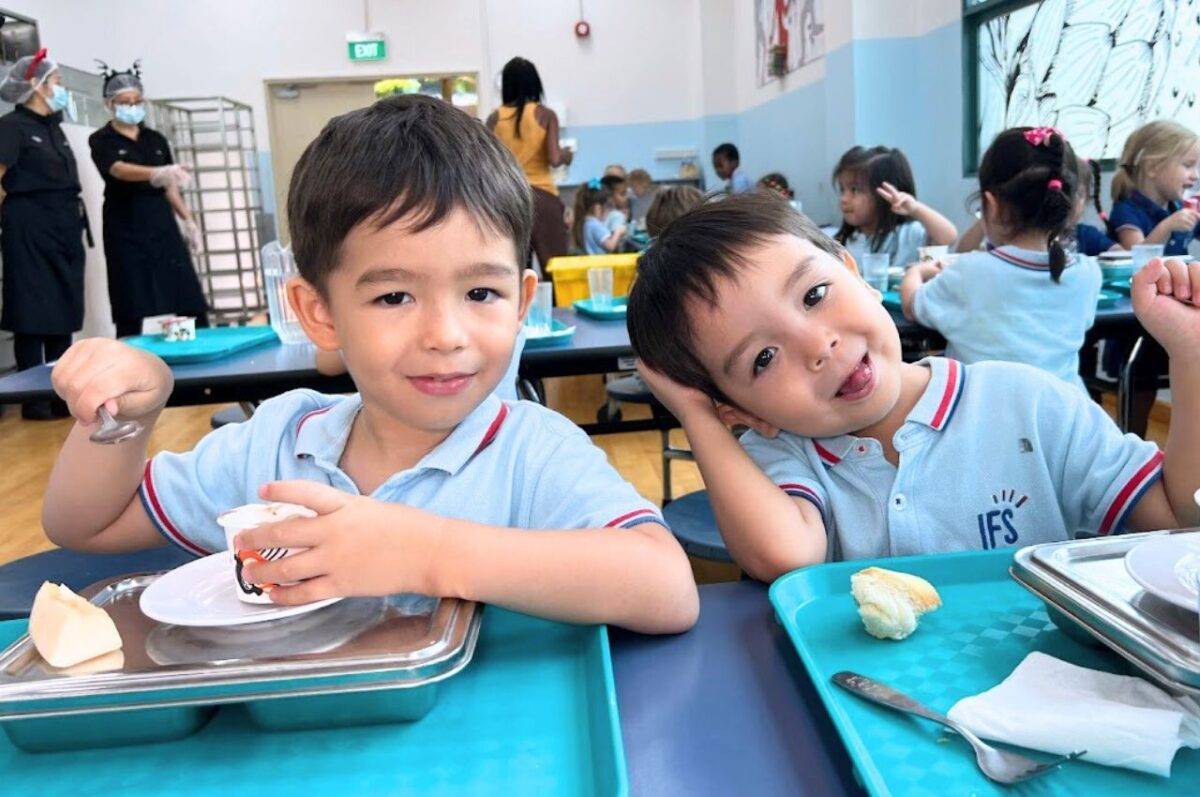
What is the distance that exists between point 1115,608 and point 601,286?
6.63 feet

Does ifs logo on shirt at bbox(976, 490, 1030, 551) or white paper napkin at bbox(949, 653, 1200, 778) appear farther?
ifs logo on shirt at bbox(976, 490, 1030, 551)

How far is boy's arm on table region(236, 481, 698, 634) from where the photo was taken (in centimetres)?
64

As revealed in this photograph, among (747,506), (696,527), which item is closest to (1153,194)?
(696,527)

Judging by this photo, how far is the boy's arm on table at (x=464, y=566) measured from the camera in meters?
0.64

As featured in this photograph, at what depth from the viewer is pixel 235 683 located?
0.53 meters

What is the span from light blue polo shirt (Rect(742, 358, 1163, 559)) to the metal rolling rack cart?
8015mm

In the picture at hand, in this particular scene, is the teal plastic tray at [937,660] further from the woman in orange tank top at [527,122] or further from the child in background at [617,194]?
the child in background at [617,194]

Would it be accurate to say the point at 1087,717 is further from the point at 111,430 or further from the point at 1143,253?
the point at 1143,253

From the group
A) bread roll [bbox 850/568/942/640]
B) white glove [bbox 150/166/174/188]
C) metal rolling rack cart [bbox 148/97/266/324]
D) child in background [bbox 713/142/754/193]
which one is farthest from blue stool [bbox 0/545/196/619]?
metal rolling rack cart [bbox 148/97/266/324]

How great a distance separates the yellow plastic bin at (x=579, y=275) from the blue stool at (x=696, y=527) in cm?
111

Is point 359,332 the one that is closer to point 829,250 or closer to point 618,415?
point 829,250

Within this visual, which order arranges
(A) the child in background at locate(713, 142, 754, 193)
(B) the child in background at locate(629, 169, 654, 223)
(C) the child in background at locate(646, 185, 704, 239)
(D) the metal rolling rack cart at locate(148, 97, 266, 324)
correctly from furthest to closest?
(B) the child in background at locate(629, 169, 654, 223), (D) the metal rolling rack cart at locate(148, 97, 266, 324), (A) the child in background at locate(713, 142, 754, 193), (C) the child in background at locate(646, 185, 704, 239)

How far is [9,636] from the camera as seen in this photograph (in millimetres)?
725

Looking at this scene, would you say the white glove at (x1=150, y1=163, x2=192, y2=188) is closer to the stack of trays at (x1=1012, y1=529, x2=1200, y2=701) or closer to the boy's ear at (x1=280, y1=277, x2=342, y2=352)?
the boy's ear at (x1=280, y1=277, x2=342, y2=352)
